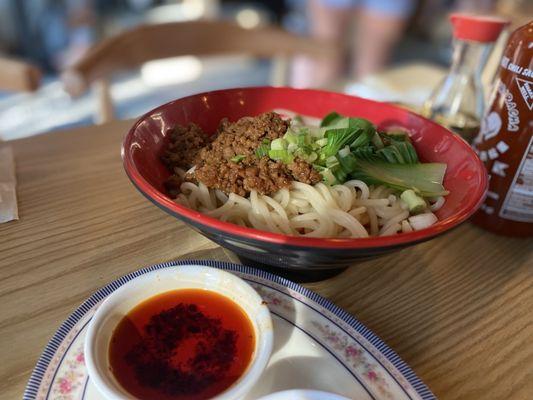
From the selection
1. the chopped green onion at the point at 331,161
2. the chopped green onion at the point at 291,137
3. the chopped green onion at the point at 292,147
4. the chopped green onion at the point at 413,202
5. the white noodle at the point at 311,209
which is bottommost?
the white noodle at the point at 311,209

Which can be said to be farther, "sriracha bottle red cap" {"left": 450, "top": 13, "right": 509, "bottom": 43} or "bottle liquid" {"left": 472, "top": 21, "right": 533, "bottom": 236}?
"sriracha bottle red cap" {"left": 450, "top": 13, "right": 509, "bottom": 43}

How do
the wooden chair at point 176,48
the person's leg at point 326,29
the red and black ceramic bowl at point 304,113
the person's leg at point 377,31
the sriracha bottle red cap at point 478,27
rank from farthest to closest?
1. the person's leg at point 326,29
2. the person's leg at point 377,31
3. the wooden chair at point 176,48
4. the sriracha bottle red cap at point 478,27
5. the red and black ceramic bowl at point 304,113

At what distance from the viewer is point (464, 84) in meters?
1.67

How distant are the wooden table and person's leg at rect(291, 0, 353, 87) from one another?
2.65m

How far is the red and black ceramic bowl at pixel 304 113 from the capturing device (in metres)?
0.79

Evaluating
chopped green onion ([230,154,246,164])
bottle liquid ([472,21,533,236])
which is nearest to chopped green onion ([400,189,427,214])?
bottle liquid ([472,21,533,236])

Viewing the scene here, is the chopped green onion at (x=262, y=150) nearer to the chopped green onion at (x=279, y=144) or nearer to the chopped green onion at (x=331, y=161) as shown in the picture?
the chopped green onion at (x=279, y=144)

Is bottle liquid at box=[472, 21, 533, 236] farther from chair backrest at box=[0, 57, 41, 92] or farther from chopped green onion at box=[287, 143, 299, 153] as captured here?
chair backrest at box=[0, 57, 41, 92]

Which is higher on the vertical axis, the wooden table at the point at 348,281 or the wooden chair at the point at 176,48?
the wooden chair at the point at 176,48

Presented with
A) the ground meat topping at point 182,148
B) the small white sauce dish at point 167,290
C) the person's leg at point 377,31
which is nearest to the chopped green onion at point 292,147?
the ground meat topping at point 182,148

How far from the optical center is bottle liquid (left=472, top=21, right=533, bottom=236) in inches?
42.0

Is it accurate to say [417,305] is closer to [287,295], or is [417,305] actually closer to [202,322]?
[287,295]

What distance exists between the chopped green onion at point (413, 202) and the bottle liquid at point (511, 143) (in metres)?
0.29

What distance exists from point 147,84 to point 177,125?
13.0ft
